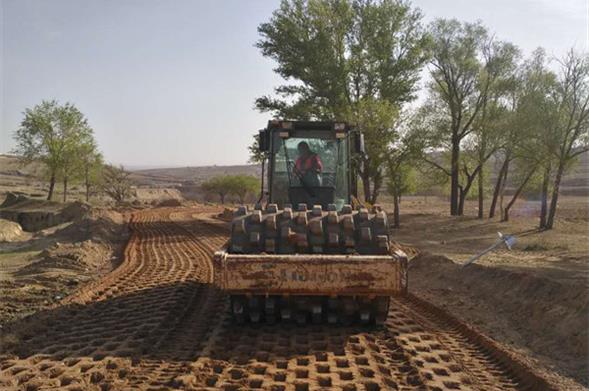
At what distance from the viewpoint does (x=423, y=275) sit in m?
12.7

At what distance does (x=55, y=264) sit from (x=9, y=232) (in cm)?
1487

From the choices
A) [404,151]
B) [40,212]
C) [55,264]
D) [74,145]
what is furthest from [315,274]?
[74,145]

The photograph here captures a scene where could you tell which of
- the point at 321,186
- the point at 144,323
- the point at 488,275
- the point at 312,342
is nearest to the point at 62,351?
the point at 144,323

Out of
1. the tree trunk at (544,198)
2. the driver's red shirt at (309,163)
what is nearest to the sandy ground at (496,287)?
the driver's red shirt at (309,163)

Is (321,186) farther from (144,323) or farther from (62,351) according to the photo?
(62,351)

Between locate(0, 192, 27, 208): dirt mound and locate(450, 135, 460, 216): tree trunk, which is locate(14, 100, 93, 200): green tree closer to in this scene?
locate(0, 192, 27, 208): dirt mound

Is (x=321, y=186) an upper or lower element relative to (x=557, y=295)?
upper

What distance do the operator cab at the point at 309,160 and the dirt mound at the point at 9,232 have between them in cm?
2065

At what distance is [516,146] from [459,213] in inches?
339

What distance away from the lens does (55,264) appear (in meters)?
13.3

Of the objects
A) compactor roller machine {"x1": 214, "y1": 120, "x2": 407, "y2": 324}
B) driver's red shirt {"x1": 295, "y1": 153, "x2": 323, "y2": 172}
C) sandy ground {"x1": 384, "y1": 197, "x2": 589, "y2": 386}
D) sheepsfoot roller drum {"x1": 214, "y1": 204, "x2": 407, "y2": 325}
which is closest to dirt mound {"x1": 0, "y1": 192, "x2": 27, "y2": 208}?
sandy ground {"x1": 384, "y1": 197, "x2": 589, "y2": 386}

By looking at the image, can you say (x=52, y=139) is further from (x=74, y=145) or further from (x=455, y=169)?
(x=455, y=169)

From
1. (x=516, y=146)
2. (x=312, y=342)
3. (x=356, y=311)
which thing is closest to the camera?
(x=312, y=342)

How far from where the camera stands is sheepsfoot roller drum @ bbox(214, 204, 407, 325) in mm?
6137
